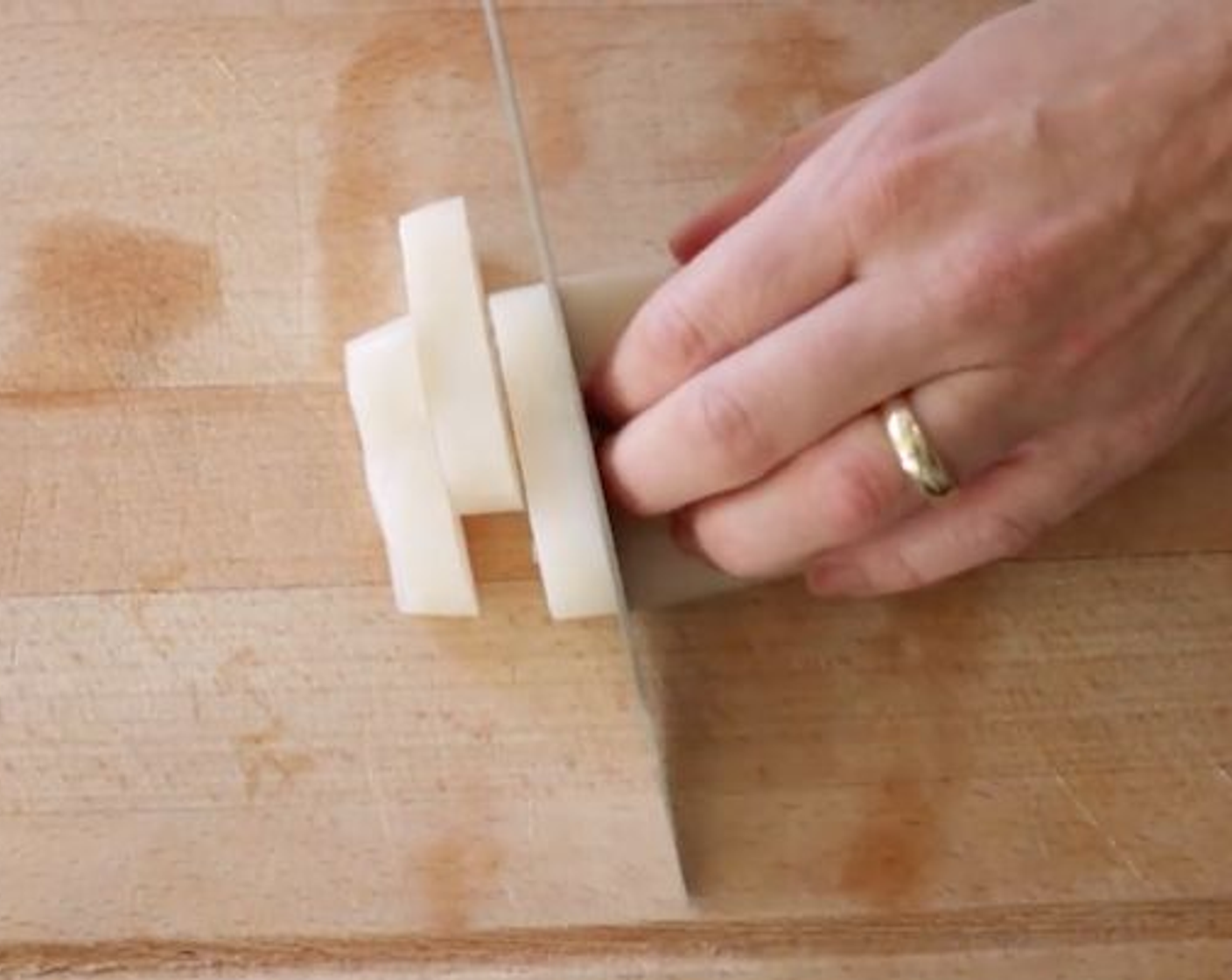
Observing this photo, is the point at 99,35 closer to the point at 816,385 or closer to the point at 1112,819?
the point at 816,385

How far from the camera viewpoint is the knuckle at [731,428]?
3.05ft

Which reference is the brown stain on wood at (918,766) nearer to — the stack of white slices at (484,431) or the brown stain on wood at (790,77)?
the stack of white slices at (484,431)

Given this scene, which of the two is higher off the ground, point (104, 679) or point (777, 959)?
point (104, 679)

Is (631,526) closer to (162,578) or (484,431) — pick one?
(484,431)

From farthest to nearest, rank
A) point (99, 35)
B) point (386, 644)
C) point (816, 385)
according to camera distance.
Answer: point (99, 35) → point (386, 644) → point (816, 385)

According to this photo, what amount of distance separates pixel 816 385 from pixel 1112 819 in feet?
1.07

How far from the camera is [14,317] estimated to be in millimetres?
1079

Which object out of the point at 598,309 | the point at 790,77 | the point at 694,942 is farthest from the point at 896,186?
the point at 694,942

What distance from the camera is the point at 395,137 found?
114 centimetres

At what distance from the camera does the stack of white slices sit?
961mm

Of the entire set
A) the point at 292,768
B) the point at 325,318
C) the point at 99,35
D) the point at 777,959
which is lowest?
the point at 777,959

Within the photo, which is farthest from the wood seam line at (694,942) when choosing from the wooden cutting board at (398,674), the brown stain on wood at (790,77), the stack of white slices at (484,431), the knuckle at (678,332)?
the brown stain on wood at (790,77)

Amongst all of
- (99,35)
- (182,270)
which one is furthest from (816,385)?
(99,35)

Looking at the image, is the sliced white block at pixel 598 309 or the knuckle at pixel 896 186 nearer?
the knuckle at pixel 896 186
